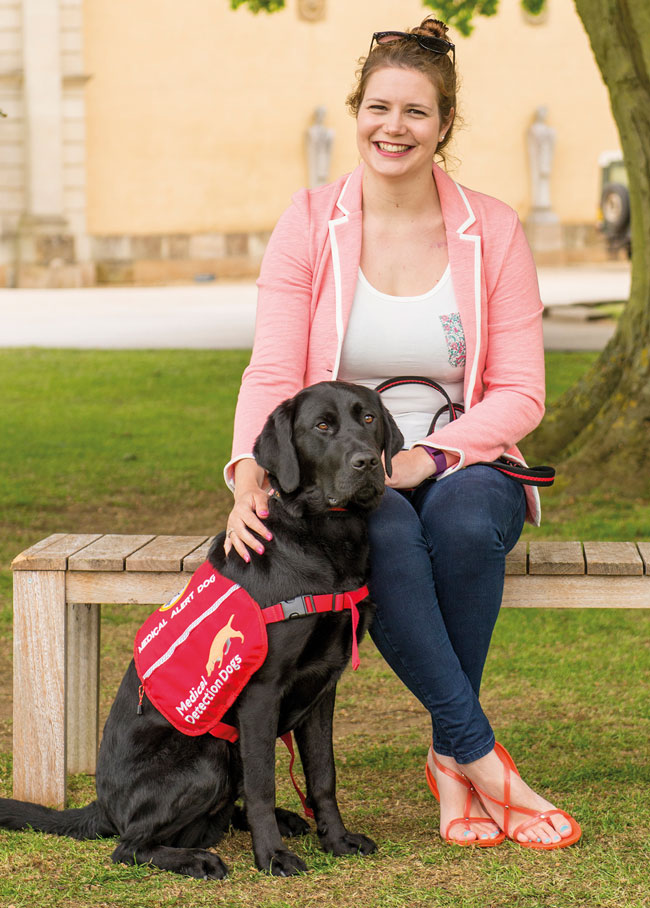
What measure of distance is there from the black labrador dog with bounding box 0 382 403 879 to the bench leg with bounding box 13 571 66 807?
0.40 m

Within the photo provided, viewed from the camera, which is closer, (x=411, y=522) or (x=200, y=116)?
(x=411, y=522)

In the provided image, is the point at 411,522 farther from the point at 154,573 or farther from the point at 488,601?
the point at 154,573

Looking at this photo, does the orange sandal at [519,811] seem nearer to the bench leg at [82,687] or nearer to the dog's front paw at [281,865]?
the dog's front paw at [281,865]

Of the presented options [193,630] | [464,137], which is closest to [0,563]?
[193,630]

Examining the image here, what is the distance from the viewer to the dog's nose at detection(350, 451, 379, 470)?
2580 mm

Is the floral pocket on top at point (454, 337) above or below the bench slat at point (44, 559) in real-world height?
above

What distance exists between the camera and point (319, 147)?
28.4 metres

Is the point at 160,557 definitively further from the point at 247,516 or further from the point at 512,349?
the point at 512,349

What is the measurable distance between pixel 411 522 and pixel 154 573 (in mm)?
767

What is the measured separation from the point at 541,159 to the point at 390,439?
28501 millimetres

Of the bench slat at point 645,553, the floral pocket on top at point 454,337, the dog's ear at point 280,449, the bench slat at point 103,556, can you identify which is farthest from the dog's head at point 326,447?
the bench slat at point 645,553

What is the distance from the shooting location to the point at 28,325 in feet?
53.5

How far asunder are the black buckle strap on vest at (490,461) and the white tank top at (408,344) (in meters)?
0.02

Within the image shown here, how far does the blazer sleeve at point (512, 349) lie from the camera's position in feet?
9.92
